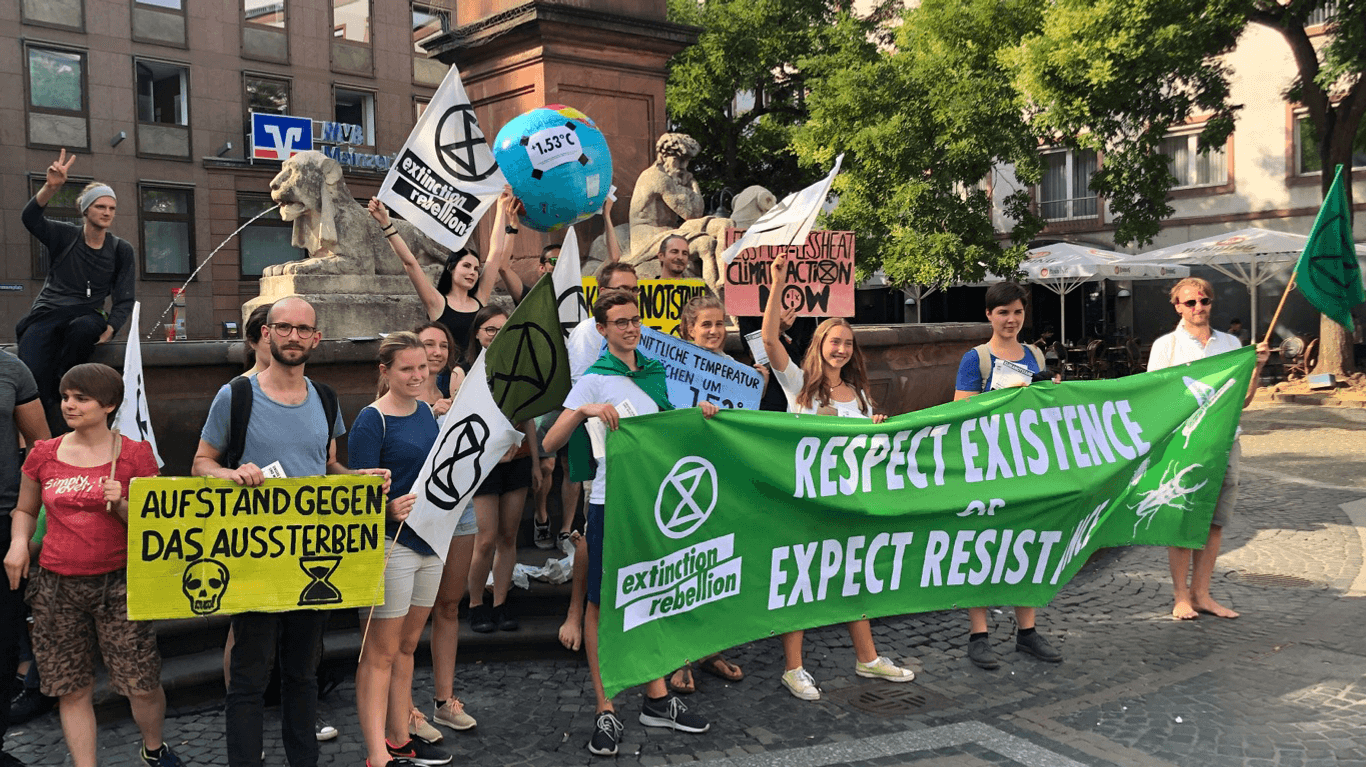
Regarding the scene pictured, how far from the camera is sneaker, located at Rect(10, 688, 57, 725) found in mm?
4957

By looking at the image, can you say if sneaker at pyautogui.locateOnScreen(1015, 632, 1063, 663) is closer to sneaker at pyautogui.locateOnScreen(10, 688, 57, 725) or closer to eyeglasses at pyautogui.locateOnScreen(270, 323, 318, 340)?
eyeglasses at pyautogui.locateOnScreen(270, 323, 318, 340)

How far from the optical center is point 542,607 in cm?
613

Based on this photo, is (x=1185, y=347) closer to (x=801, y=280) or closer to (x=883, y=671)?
(x=801, y=280)

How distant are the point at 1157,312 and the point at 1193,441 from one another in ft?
90.5

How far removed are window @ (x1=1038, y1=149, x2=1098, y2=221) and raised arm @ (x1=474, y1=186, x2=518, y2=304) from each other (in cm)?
3072

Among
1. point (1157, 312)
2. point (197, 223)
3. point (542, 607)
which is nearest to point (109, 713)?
point (542, 607)

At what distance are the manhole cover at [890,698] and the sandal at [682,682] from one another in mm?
644

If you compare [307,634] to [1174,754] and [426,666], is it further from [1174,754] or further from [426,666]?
[1174,754]

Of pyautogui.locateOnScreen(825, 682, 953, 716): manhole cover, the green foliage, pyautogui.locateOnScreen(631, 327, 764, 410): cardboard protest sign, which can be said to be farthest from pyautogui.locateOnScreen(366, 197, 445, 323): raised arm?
the green foliage

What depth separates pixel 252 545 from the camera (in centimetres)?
407

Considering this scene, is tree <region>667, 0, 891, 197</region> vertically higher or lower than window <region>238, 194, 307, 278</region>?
higher

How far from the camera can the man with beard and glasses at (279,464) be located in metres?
4.02

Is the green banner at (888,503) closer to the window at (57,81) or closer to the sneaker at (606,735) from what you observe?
the sneaker at (606,735)

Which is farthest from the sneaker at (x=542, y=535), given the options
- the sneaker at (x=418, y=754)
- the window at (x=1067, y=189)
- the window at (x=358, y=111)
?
the window at (x=1067, y=189)
